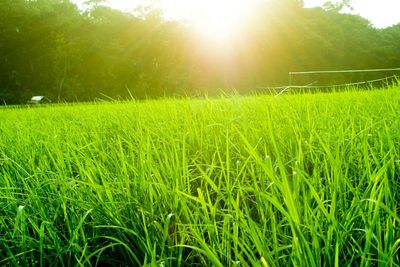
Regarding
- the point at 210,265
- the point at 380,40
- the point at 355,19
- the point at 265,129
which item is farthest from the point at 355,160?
the point at 355,19

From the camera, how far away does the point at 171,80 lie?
16406 mm

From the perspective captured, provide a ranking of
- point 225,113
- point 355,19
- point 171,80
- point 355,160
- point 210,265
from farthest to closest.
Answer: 1. point 355,19
2. point 171,80
3. point 225,113
4. point 355,160
5. point 210,265

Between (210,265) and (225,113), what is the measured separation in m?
1.34

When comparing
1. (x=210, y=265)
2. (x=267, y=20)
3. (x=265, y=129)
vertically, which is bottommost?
(x=210, y=265)

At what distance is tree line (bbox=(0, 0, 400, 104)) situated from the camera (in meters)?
16.2

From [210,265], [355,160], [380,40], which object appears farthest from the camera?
[380,40]

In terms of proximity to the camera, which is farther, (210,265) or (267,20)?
(267,20)

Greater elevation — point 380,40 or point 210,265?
point 380,40

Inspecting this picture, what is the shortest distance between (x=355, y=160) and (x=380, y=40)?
2289cm

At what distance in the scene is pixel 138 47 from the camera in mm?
17438

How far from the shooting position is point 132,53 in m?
17.2

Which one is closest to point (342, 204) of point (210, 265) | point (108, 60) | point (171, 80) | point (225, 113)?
point (210, 265)

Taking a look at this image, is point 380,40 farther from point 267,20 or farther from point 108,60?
point 108,60

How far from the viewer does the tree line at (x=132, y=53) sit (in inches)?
637
